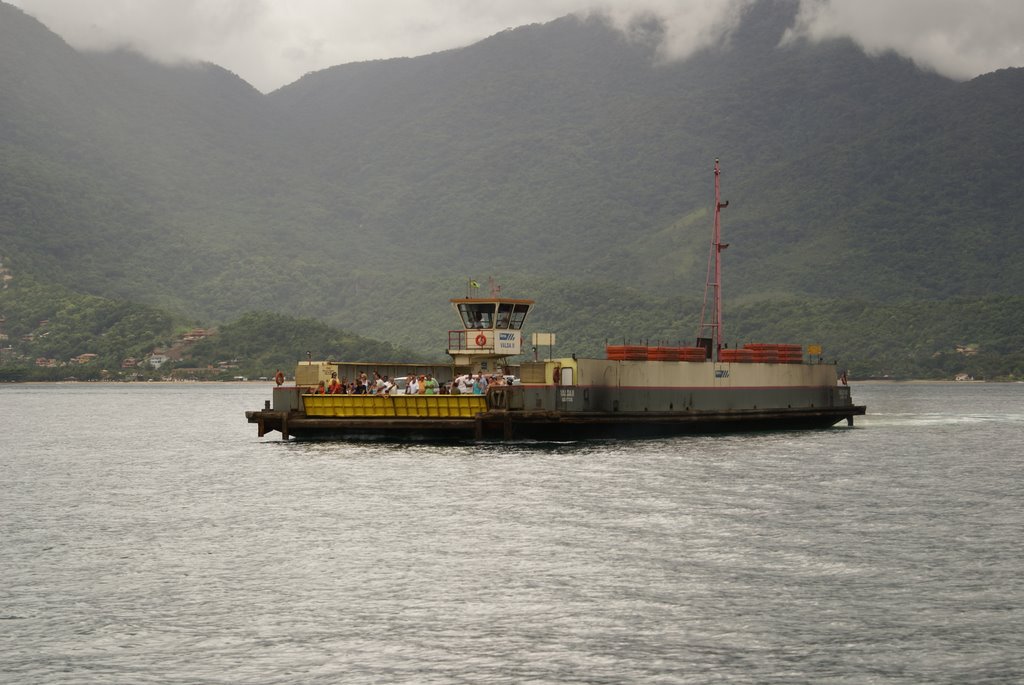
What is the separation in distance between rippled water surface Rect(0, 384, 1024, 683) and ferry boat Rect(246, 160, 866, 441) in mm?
3279

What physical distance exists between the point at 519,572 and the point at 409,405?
3143 cm

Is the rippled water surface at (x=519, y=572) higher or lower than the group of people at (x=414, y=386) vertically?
lower

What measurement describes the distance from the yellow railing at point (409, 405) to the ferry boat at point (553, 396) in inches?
1.8

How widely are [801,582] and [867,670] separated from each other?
6986mm

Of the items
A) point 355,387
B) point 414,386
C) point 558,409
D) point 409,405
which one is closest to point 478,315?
point 355,387

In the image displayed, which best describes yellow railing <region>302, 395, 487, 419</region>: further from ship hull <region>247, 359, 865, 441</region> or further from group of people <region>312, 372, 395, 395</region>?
group of people <region>312, 372, 395, 395</region>

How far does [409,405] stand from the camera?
60406 mm

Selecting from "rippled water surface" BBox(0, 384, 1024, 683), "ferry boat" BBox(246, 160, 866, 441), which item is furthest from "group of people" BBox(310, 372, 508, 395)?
"rippled water surface" BBox(0, 384, 1024, 683)

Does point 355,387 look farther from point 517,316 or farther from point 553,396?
point 517,316

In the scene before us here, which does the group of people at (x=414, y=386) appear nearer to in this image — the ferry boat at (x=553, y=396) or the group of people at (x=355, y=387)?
the group of people at (x=355, y=387)

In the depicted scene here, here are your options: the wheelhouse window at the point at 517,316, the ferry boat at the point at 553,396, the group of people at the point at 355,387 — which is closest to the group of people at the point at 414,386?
the group of people at the point at 355,387

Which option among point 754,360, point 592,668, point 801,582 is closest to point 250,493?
point 801,582

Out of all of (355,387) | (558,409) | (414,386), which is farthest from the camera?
(355,387)

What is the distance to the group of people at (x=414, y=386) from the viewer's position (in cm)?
6178
